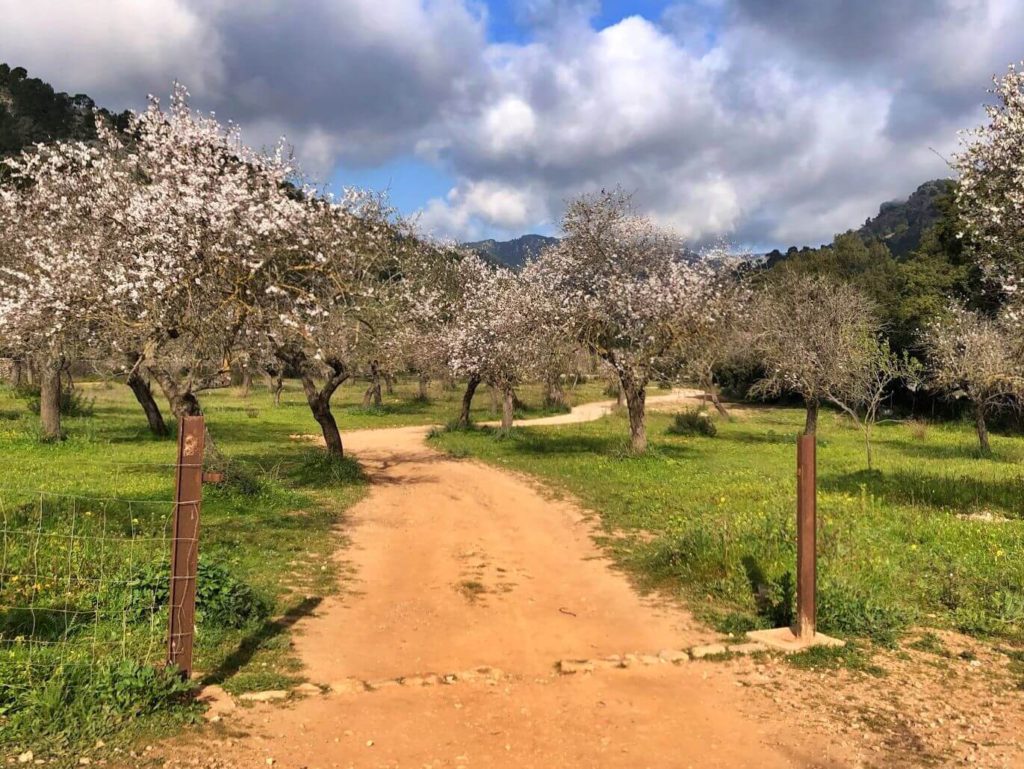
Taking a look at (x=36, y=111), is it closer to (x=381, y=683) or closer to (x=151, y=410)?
(x=151, y=410)

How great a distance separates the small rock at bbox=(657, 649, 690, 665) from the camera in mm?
7035

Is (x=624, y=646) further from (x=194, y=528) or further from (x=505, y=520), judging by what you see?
(x=505, y=520)

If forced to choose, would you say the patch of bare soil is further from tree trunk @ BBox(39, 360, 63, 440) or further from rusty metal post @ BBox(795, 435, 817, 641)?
tree trunk @ BBox(39, 360, 63, 440)

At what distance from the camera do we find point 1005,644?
746 cm

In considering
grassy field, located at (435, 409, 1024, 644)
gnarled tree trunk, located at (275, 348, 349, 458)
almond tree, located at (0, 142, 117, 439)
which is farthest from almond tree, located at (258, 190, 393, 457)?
grassy field, located at (435, 409, 1024, 644)

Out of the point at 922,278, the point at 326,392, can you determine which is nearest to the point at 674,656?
the point at 326,392

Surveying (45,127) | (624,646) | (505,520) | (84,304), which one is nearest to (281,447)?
(84,304)

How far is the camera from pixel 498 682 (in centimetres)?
652

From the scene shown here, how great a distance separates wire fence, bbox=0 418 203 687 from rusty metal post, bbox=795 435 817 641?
5560 mm

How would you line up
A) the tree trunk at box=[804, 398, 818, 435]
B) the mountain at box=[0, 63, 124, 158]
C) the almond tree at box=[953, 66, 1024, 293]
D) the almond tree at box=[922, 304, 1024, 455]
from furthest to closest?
the mountain at box=[0, 63, 124, 158] → the tree trunk at box=[804, 398, 818, 435] → the almond tree at box=[922, 304, 1024, 455] → the almond tree at box=[953, 66, 1024, 293]

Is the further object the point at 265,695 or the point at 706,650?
the point at 706,650

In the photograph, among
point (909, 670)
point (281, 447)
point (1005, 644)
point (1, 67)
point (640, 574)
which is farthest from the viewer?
point (1, 67)

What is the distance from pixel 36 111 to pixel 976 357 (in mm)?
67496

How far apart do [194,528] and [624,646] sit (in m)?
4.28
